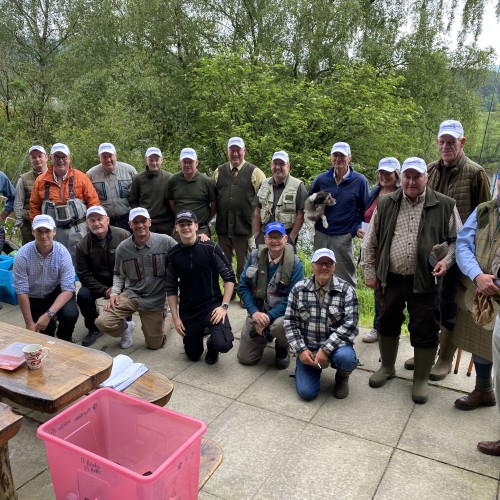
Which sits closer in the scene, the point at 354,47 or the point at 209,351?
the point at 209,351

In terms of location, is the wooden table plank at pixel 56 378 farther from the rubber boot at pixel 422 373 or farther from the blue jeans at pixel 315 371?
the rubber boot at pixel 422 373

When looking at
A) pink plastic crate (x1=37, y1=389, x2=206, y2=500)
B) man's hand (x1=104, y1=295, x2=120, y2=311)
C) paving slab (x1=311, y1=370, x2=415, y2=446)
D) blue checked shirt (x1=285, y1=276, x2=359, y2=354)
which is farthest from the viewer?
man's hand (x1=104, y1=295, x2=120, y2=311)

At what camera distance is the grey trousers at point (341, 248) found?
15.7 ft

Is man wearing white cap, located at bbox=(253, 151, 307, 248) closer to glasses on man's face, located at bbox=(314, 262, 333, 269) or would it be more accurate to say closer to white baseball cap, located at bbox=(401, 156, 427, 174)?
glasses on man's face, located at bbox=(314, 262, 333, 269)

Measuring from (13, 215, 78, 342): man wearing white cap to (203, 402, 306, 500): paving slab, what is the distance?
1.84 meters

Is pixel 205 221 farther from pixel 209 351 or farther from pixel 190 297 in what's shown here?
pixel 209 351

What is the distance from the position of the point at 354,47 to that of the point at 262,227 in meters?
11.8

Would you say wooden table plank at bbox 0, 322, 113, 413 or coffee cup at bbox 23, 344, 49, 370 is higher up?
coffee cup at bbox 23, 344, 49, 370

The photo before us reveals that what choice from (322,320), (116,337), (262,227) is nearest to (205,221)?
(262,227)

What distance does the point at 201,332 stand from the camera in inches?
163

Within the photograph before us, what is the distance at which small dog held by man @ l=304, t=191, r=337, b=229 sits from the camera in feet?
15.1

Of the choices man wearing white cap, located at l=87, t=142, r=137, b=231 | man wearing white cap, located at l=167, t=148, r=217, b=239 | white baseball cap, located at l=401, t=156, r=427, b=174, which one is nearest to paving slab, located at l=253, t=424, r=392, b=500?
white baseball cap, located at l=401, t=156, r=427, b=174

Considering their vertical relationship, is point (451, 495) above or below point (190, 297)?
below

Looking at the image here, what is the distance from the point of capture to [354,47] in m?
14.5
